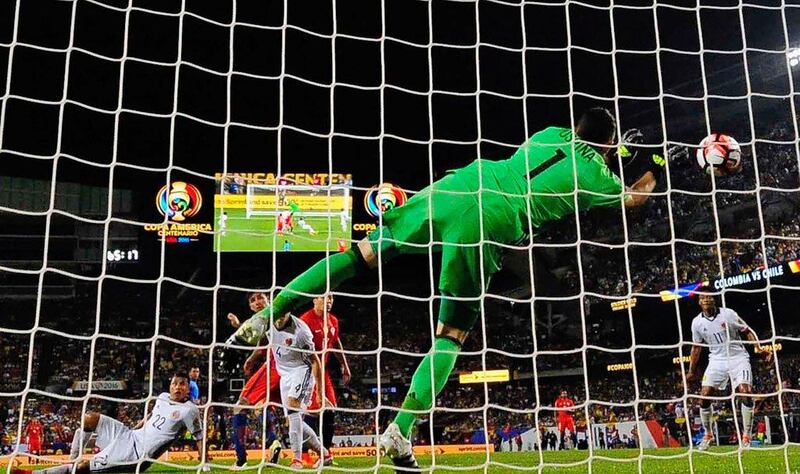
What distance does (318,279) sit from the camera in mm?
4359

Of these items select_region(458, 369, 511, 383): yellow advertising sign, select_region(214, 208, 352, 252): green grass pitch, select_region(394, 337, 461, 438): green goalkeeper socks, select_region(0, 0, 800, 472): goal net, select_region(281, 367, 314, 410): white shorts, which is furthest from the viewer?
select_region(458, 369, 511, 383): yellow advertising sign

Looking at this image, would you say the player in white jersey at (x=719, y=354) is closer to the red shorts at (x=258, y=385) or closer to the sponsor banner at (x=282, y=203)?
the red shorts at (x=258, y=385)

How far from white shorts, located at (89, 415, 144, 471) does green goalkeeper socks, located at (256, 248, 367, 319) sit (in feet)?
3.97

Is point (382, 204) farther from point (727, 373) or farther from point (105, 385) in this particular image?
point (105, 385)

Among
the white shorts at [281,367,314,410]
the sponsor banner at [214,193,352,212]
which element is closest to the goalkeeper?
the white shorts at [281,367,314,410]

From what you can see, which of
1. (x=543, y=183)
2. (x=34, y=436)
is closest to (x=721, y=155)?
(x=543, y=183)

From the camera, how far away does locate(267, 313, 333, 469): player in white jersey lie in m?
5.85

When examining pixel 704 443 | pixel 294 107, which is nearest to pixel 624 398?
pixel 294 107

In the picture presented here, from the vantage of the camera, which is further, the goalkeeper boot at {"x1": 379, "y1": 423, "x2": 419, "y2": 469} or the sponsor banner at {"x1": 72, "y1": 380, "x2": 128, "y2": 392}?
the sponsor banner at {"x1": 72, "y1": 380, "x2": 128, "y2": 392}

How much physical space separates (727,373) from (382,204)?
8.04 meters

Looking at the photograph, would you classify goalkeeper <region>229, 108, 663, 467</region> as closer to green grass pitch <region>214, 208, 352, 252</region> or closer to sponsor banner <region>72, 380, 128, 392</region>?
green grass pitch <region>214, 208, 352, 252</region>

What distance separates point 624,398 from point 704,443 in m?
13.1

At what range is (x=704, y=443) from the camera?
7.27 m

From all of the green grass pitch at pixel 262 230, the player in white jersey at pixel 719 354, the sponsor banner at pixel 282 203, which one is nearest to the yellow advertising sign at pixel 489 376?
the green grass pitch at pixel 262 230
